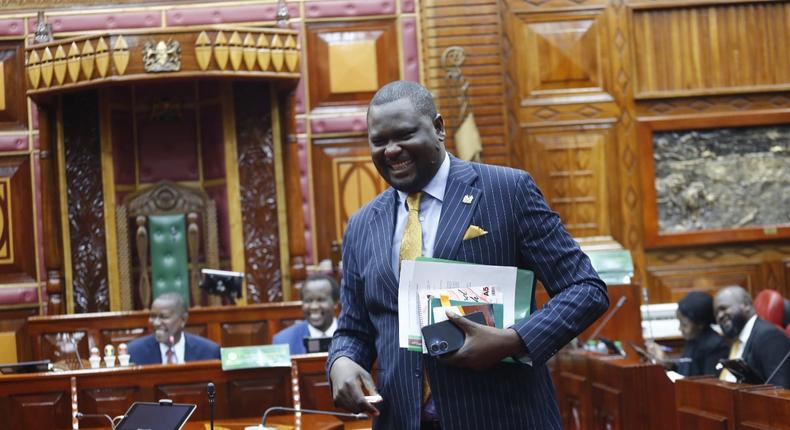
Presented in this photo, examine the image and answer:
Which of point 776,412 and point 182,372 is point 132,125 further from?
point 776,412

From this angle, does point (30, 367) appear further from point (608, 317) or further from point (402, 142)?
point (608, 317)

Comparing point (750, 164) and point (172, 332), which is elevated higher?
point (750, 164)

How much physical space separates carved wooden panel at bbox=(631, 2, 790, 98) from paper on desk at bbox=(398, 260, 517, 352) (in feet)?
→ 26.3

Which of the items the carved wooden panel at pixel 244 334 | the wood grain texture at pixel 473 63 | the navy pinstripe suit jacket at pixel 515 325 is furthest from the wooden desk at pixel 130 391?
the wood grain texture at pixel 473 63

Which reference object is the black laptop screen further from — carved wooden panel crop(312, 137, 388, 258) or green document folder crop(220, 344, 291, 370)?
carved wooden panel crop(312, 137, 388, 258)

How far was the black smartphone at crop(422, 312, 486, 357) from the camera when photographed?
231cm

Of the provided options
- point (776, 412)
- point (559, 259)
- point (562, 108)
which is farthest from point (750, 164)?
point (559, 259)

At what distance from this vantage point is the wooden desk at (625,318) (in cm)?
792

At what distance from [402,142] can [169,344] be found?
4930 millimetres

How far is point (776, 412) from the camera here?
4.14m

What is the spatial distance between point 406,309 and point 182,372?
346 centimetres

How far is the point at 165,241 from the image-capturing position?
9516 mm

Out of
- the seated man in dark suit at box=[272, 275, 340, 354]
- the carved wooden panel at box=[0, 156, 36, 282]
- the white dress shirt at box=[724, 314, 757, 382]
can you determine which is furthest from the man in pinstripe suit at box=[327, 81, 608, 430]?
the carved wooden panel at box=[0, 156, 36, 282]

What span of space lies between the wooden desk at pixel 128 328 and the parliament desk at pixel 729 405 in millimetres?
3933
